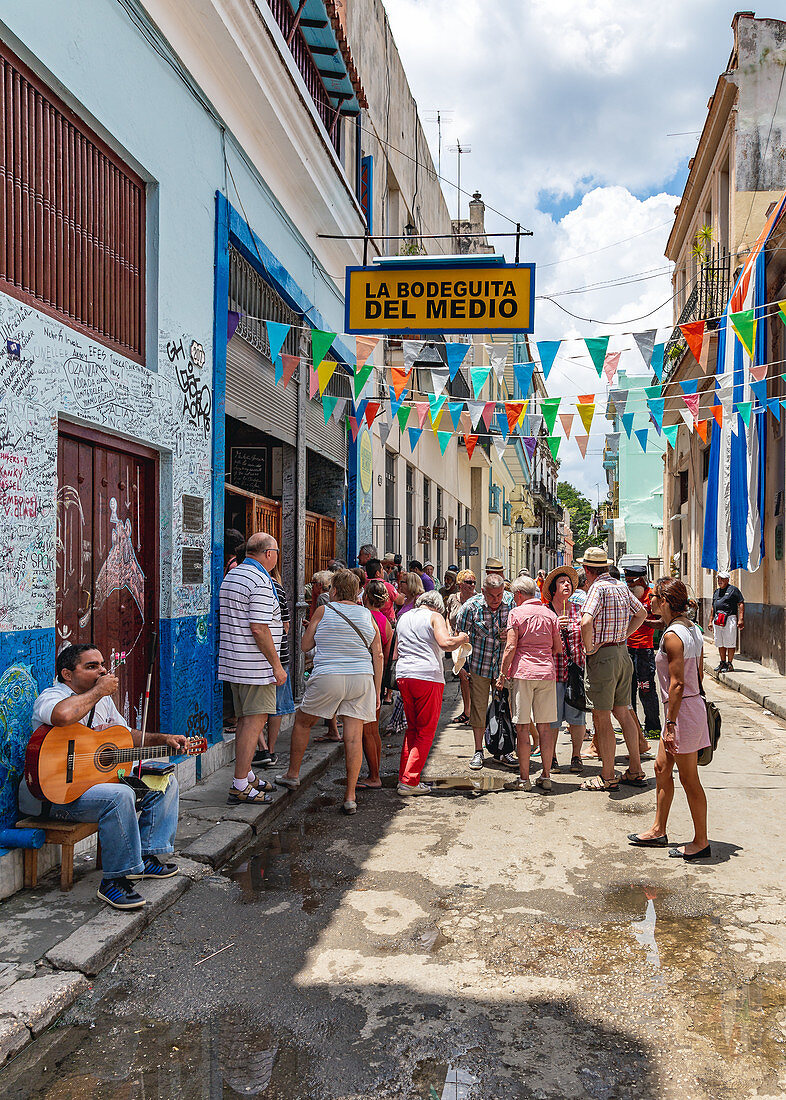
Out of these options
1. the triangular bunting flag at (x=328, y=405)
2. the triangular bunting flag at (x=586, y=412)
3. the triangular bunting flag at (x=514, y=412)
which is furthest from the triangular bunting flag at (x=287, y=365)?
the triangular bunting flag at (x=586, y=412)

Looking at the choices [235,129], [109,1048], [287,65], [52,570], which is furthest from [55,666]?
[287,65]

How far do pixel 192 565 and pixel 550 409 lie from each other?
532cm

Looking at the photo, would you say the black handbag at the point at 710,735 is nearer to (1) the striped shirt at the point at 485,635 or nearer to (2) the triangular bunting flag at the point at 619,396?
(1) the striped shirt at the point at 485,635

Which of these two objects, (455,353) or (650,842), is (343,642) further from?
(455,353)

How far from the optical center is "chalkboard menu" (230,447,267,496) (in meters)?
11.1

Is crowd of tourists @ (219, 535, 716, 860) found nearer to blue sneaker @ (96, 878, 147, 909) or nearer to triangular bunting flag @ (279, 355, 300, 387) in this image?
blue sneaker @ (96, 878, 147, 909)

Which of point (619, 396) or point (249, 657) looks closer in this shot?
point (249, 657)

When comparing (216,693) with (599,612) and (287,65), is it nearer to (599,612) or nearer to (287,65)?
(599,612)

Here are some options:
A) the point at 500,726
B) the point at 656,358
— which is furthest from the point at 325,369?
the point at 500,726

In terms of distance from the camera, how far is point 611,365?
1002 centimetres

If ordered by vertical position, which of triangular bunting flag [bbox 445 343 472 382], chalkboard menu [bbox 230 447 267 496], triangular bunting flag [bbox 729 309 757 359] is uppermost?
triangular bunting flag [bbox 729 309 757 359]

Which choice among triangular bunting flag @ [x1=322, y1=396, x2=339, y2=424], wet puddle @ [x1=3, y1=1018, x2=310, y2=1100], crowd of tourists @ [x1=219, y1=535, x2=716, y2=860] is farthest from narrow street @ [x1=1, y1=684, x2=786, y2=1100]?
triangular bunting flag @ [x1=322, y1=396, x2=339, y2=424]

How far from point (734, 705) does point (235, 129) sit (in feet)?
30.1

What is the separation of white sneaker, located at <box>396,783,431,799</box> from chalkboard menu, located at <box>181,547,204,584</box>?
7.65 ft
